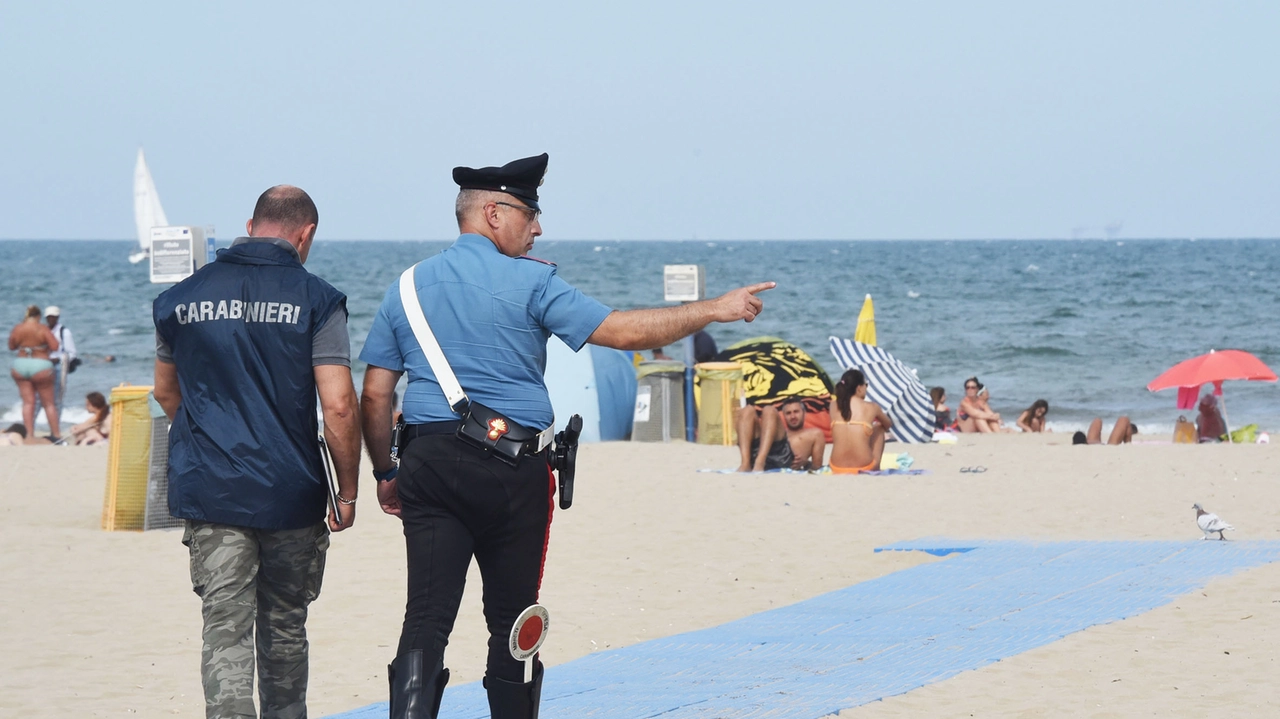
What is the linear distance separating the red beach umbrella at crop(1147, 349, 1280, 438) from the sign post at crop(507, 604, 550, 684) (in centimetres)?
1140

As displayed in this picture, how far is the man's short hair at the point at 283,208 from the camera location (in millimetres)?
3512

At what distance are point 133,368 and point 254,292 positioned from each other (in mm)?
26969

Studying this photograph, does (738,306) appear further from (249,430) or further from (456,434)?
(249,430)

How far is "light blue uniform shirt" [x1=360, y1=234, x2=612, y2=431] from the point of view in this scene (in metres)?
3.34

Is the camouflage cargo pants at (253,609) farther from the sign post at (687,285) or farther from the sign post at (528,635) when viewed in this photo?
the sign post at (687,285)

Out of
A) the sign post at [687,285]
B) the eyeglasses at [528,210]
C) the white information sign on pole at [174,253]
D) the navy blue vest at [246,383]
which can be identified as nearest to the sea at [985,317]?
the sign post at [687,285]

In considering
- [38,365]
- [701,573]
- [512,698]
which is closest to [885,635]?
[701,573]

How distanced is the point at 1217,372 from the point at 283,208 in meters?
12.0

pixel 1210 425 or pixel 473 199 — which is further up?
pixel 473 199

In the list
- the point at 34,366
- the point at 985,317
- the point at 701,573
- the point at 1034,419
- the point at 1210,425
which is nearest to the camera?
the point at 701,573

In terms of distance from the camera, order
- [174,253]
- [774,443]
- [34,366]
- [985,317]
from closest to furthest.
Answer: [174,253] → [774,443] → [34,366] → [985,317]

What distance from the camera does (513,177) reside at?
3447 millimetres

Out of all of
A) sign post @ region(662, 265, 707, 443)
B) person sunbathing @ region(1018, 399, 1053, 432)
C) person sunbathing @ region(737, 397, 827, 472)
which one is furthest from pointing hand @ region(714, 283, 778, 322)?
person sunbathing @ region(1018, 399, 1053, 432)

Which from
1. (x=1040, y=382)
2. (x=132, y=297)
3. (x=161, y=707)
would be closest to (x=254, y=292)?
(x=161, y=707)
